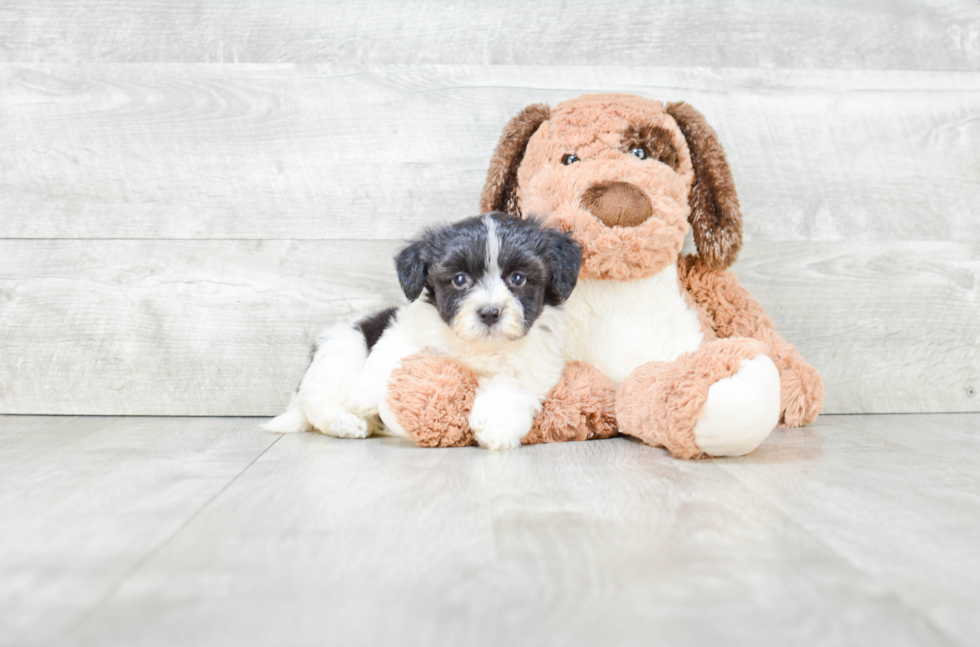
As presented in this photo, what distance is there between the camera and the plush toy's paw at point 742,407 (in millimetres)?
1392

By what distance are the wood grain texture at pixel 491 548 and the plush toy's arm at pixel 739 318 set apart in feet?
1.18

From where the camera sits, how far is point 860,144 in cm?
221

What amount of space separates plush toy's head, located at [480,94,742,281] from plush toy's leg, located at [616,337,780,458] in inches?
13.8

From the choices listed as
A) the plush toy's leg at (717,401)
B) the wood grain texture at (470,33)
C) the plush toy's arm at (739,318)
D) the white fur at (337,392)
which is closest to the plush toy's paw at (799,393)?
the plush toy's arm at (739,318)

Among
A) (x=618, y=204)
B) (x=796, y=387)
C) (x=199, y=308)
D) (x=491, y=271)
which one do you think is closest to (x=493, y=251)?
(x=491, y=271)

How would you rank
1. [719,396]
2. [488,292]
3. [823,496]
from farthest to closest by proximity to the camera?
1. [488,292]
2. [719,396]
3. [823,496]

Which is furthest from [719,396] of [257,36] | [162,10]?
[162,10]

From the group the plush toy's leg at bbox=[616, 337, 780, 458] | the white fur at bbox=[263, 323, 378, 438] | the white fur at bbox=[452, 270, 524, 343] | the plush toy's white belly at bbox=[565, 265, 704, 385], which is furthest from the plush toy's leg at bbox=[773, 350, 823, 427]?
the white fur at bbox=[263, 323, 378, 438]

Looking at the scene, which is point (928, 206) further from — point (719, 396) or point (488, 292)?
point (488, 292)

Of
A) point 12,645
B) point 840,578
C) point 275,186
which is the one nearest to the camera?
point 12,645

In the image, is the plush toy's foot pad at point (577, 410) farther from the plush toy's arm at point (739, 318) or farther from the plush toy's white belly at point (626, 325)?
the plush toy's arm at point (739, 318)

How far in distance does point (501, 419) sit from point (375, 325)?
1.58 ft

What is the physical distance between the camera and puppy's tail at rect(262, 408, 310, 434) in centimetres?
185

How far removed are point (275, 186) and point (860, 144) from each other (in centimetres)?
183
